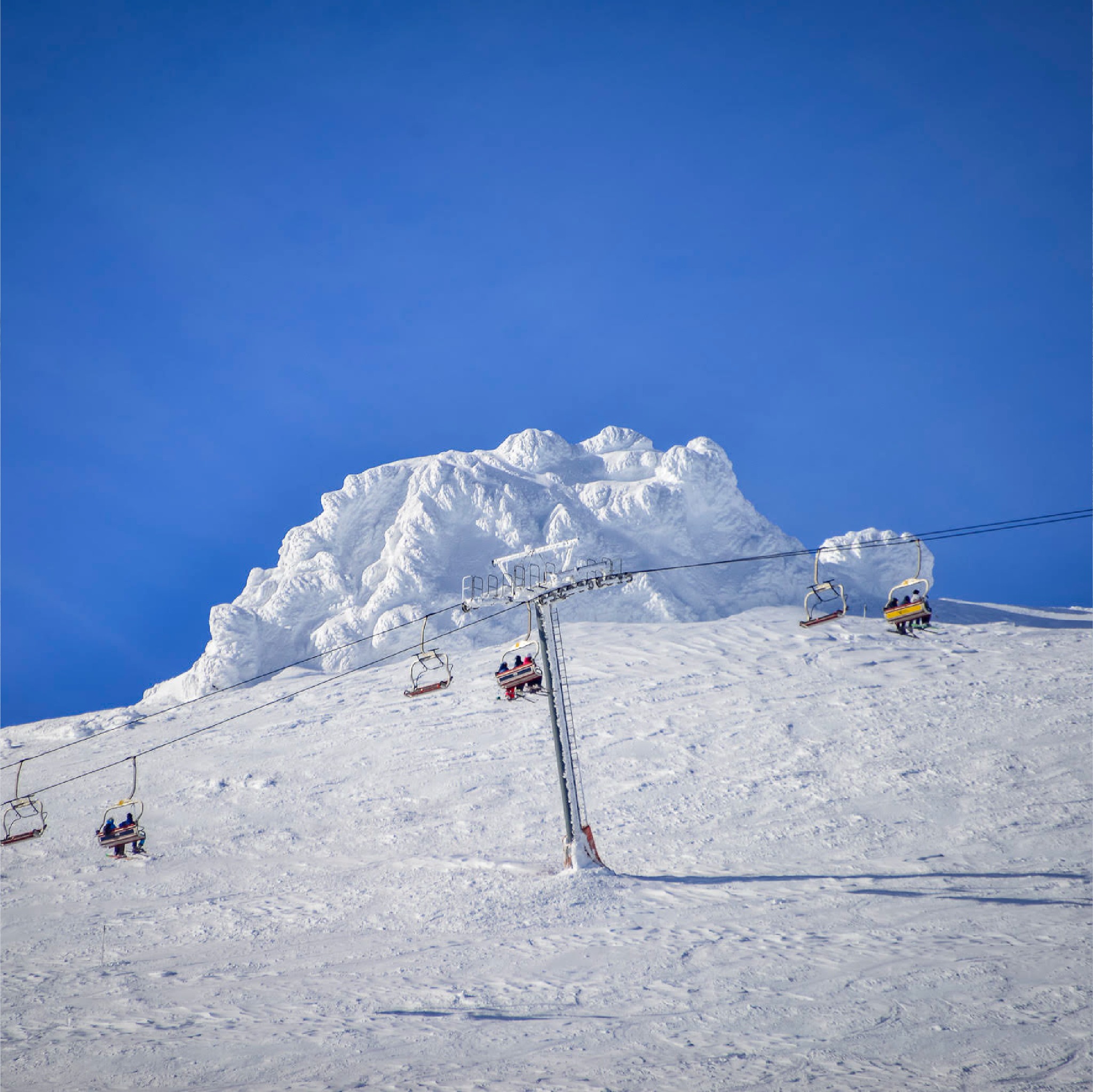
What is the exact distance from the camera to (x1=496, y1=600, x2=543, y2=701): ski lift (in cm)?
2297

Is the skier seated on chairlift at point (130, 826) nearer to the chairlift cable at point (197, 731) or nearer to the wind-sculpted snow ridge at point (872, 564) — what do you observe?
the chairlift cable at point (197, 731)

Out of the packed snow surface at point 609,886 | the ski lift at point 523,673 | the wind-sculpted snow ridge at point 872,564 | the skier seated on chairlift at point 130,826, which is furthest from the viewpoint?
the wind-sculpted snow ridge at point 872,564

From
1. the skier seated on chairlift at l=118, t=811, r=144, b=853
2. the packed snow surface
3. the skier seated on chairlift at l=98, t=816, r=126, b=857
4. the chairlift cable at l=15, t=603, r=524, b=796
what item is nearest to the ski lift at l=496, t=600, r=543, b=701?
the packed snow surface

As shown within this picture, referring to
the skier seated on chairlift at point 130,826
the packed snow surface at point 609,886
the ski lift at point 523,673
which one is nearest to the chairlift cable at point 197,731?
the packed snow surface at point 609,886

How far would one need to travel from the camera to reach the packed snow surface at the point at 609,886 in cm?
1312

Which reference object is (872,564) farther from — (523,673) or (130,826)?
(130,826)

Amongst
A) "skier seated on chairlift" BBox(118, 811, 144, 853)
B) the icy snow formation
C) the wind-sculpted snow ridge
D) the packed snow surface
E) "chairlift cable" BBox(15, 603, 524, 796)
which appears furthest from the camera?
the wind-sculpted snow ridge

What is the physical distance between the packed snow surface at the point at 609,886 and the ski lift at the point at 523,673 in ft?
15.8

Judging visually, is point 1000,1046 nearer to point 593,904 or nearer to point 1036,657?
point 593,904

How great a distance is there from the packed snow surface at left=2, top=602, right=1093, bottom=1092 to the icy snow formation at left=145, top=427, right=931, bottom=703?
24.4 meters

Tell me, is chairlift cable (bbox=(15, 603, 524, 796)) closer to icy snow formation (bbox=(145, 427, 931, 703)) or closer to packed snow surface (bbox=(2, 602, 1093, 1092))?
packed snow surface (bbox=(2, 602, 1093, 1092))

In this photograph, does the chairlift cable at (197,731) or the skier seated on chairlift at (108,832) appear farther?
the chairlift cable at (197,731)

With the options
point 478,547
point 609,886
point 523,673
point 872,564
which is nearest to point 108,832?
point 523,673

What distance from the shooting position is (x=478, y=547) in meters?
79.1
